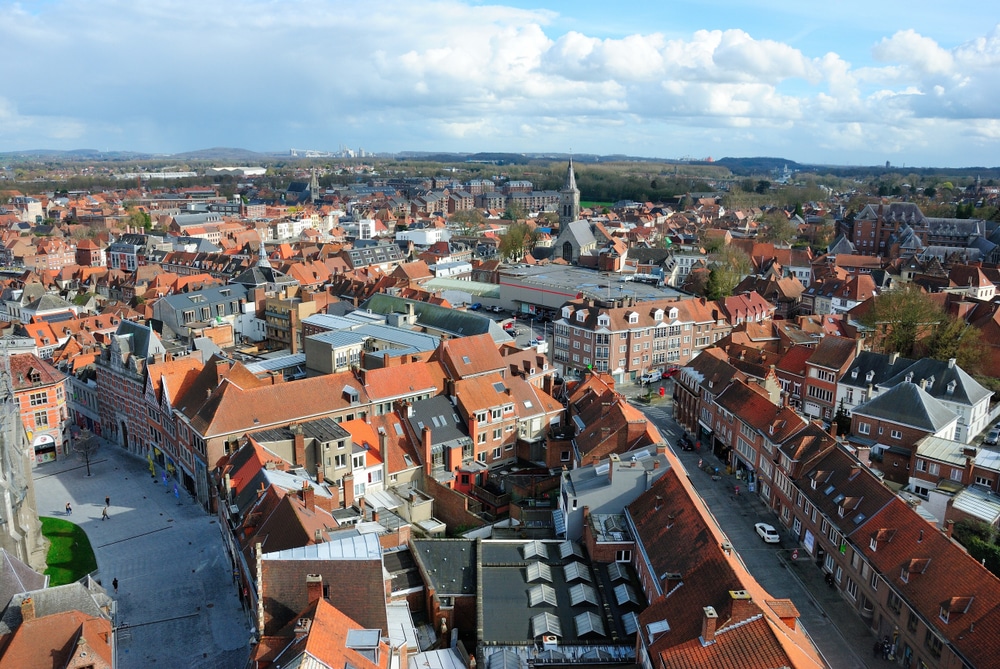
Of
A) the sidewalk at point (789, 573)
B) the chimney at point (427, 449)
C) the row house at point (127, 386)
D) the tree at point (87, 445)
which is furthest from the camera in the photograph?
the row house at point (127, 386)

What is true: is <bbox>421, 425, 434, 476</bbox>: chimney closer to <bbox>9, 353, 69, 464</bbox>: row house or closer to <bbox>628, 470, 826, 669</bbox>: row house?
<bbox>628, 470, 826, 669</bbox>: row house

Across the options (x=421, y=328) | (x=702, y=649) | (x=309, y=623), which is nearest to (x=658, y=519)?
(x=702, y=649)

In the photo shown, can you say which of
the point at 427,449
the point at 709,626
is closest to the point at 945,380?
the point at 427,449

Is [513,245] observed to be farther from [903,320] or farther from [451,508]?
[451,508]

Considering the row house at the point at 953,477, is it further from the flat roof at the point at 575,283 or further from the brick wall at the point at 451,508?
the flat roof at the point at 575,283

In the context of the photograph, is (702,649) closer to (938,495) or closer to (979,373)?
(938,495)

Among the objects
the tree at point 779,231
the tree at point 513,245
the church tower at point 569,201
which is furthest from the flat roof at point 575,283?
the tree at point 779,231

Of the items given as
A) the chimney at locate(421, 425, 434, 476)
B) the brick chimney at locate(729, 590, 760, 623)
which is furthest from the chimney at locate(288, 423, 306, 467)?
the brick chimney at locate(729, 590, 760, 623)
